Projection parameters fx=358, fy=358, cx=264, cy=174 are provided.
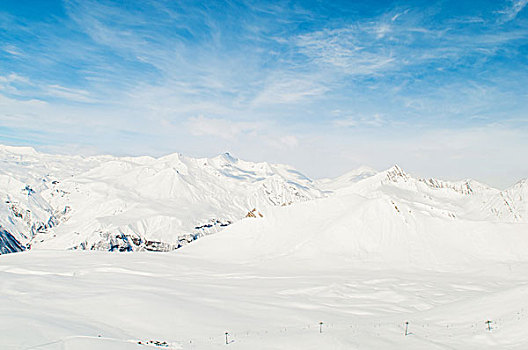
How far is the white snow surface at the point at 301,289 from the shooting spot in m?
29.1

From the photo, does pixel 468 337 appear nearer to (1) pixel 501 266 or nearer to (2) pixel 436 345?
(2) pixel 436 345

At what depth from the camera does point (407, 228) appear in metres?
103

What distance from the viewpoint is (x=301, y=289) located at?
55.9 meters

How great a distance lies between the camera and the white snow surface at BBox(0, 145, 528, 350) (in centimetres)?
2908

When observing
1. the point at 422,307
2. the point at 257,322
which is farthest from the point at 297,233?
the point at 257,322

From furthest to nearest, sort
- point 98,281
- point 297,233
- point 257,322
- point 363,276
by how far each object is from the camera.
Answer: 1. point 297,233
2. point 363,276
3. point 98,281
4. point 257,322

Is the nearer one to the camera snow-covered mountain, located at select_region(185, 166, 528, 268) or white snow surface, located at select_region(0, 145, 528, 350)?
white snow surface, located at select_region(0, 145, 528, 350)

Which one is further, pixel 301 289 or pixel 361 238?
pixel 361 238

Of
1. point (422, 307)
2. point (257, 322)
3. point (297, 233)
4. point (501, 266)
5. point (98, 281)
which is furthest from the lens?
point (297, 233)

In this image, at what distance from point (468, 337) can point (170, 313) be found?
27408 mm

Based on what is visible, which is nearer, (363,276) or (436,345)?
(436,345)

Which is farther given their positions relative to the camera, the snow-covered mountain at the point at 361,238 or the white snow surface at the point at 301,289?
the snow-covered mountain at the point at 361,238

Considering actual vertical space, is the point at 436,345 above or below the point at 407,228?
below

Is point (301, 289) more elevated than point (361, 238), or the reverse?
point (361, 238)
